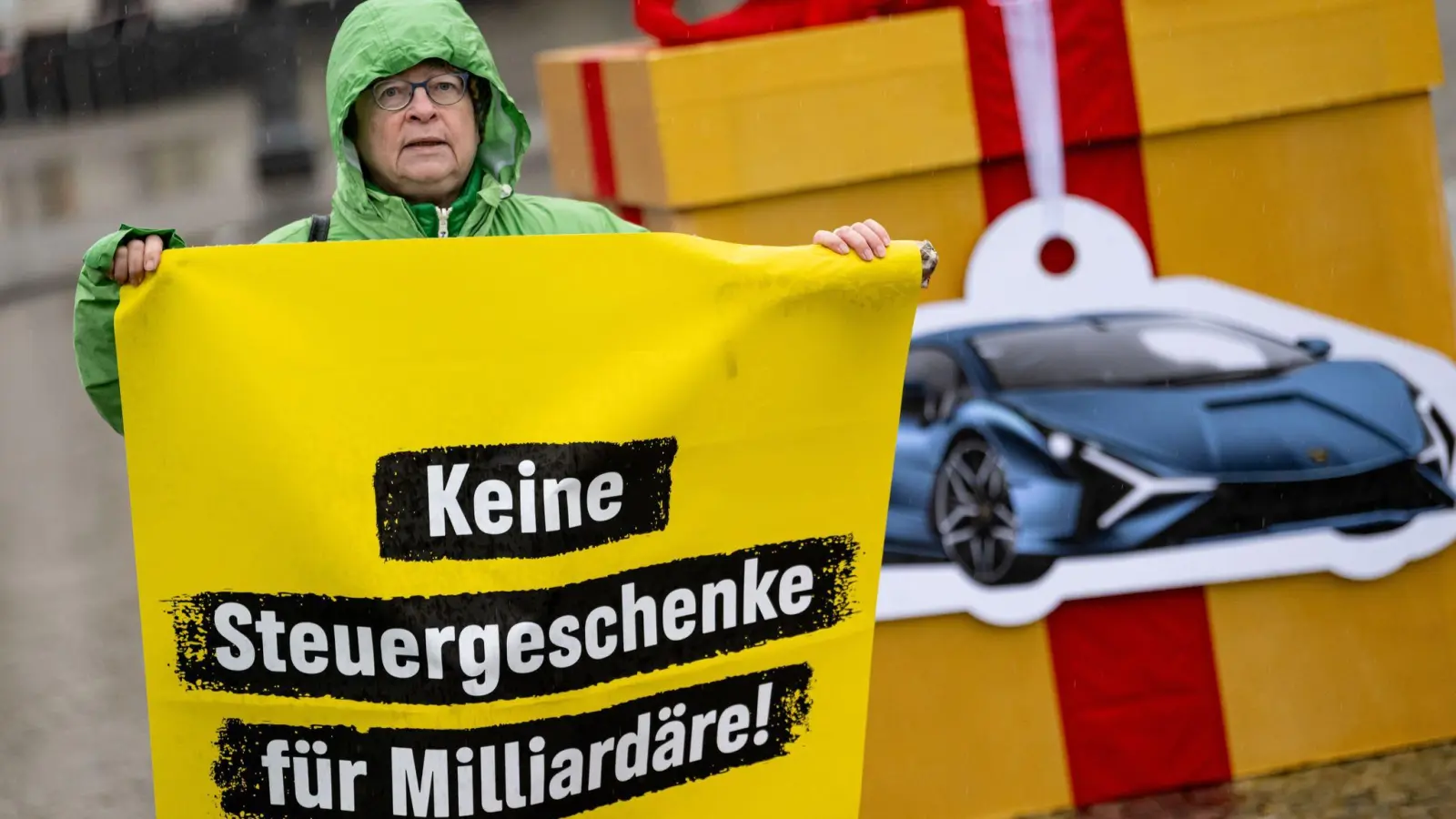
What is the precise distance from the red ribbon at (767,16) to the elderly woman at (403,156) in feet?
3.46

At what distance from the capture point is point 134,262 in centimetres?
275

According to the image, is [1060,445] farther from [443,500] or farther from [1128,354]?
[443,500]

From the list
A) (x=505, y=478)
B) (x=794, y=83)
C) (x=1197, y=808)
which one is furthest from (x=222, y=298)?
(x=1197, y=808)

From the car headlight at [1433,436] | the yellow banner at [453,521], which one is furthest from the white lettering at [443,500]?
the car headlight at [1433,436]

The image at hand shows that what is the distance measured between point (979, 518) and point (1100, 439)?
305 mm

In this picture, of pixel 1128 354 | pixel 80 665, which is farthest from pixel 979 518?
pixel 80 665

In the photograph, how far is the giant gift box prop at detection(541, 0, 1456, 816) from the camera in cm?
399

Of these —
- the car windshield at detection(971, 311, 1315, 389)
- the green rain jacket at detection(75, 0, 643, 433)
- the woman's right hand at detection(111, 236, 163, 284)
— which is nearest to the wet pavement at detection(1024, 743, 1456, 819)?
the car windshield at detection(971, 311, 1315, 389)

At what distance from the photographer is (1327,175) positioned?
4.18 meters

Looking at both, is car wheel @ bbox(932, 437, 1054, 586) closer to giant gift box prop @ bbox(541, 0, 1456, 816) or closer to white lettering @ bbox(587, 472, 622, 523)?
giant gift box prop @ bbox(541, 0, 1456, 816)

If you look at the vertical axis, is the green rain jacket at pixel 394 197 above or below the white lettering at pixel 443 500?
above

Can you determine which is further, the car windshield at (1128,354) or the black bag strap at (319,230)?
the car windshield at (1128,354)

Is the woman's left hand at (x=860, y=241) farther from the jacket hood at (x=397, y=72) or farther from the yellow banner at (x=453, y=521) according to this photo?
the jacket hood at (x=397, y=72)

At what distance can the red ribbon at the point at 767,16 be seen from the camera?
4.05 meters
